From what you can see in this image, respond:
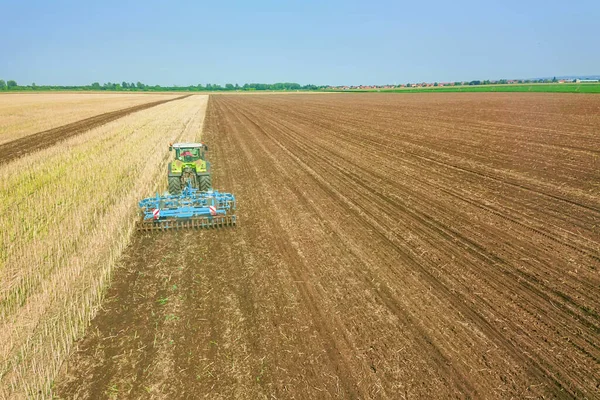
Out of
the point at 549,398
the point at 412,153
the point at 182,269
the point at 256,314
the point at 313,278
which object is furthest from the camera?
the point at 412,153

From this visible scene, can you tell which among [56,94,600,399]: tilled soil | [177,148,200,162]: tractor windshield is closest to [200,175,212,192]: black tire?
[177,148,200,162]: tractor windshield

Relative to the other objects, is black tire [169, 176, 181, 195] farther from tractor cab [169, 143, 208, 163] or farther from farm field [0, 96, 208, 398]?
farm field [0, 96, 208, 398]

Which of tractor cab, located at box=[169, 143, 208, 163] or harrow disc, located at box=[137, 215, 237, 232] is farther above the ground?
tractor cab, located at box=[169, 143, 208, 163]

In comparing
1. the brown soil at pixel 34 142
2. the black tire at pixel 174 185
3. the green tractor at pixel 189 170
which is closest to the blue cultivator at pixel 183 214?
the black tire at pixel 174 185

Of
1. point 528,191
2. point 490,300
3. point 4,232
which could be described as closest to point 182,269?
point 4,232

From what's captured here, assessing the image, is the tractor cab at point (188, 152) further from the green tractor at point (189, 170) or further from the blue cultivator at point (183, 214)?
the blue cultivator at point (183, 214)

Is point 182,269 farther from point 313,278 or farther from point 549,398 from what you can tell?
point 549,398

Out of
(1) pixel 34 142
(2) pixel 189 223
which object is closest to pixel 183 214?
(2) pixel 189 223
